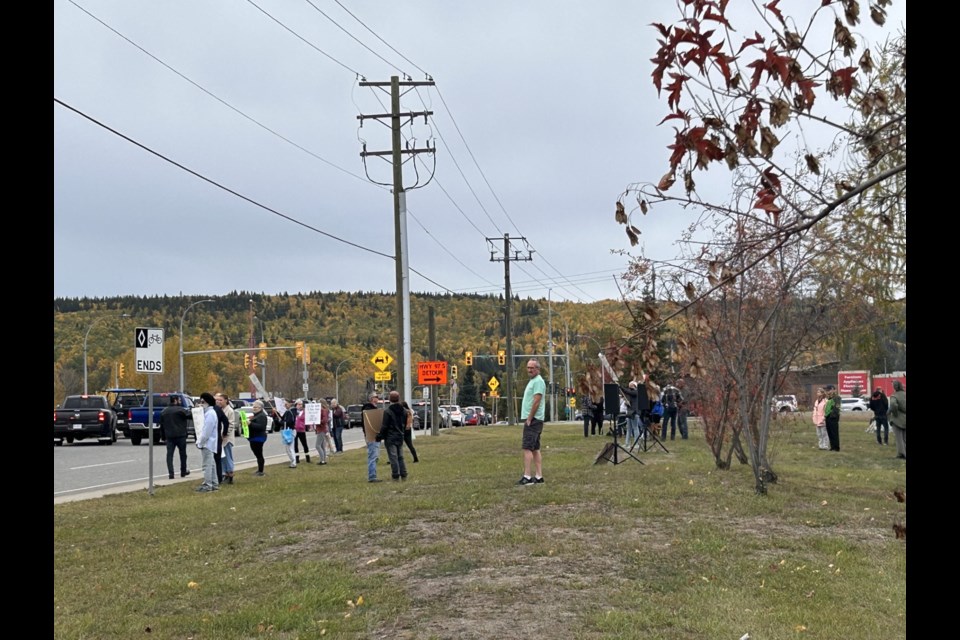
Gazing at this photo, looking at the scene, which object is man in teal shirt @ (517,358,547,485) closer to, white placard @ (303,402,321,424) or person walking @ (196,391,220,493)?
person walking @ (196,391,220,493)

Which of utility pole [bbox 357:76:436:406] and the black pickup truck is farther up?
utility pole [bbox 357:76:436:406]

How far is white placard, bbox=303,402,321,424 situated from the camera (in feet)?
82.2

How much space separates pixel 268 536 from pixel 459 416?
204ft

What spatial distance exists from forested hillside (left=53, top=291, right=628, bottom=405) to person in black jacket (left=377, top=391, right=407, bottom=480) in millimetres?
82924

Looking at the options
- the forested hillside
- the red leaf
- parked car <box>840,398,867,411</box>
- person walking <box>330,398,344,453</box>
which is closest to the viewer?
the red leaf

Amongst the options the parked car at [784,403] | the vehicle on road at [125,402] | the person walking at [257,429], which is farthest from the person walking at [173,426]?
the vehicle on road at [125,402]

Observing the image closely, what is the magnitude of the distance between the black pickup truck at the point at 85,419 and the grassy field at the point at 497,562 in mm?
21390

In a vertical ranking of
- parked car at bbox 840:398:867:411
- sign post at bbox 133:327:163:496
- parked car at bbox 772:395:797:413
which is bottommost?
parked car at bbox 840:398:867:411

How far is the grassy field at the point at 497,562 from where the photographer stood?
21.7 ft

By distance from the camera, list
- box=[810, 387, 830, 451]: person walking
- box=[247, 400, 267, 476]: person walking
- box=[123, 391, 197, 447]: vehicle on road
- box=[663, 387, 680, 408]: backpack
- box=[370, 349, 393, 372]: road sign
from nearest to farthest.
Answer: box=[247, 400, 267, 476]: person walking < box=[810, 387, 830, 451]: person walking < box=[663, 387, 680, 408]: backpack < box=[370, 349, 393, 372]: road sign < box=[123, 391, 197, 447]: vehicle on road

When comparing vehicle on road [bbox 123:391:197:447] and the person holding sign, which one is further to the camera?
vehicle on road [bbox 123:391:197:447]

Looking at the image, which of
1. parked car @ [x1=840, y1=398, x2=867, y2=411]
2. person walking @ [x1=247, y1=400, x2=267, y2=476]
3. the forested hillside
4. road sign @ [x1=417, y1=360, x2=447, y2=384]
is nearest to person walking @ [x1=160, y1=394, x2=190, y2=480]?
person walking @ [x1=247, y1=400, x2=267, y2=476]

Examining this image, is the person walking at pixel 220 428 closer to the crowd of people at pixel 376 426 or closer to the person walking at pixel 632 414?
the crowd of people at pixel 376 426
